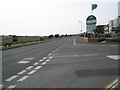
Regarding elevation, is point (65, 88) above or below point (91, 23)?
below

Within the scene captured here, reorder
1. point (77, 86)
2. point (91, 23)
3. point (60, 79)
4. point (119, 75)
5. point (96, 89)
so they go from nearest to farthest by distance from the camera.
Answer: point (96, 89)
point (77, 86)
point (60, 79)
point (119, 75)
point (91, 23)

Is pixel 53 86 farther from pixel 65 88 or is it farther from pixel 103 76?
pixel 103 76

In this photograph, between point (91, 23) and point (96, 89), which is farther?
point (91, 23)

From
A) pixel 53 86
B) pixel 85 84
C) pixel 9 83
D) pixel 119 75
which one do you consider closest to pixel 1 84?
pixel 9 83

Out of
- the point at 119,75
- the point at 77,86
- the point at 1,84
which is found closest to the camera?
the point at 77,86

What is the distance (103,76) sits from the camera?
848cm

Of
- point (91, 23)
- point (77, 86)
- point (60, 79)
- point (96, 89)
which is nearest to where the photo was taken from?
point (96, 89)

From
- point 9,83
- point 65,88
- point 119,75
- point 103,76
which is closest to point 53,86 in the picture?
point 65,88

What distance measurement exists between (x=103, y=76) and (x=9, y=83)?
355 cm

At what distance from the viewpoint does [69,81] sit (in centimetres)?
775

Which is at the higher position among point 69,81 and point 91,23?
point 91,23

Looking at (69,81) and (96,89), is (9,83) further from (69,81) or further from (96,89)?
(96,89)

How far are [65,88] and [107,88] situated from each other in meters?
1.27

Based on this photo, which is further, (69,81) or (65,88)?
(69,81)
